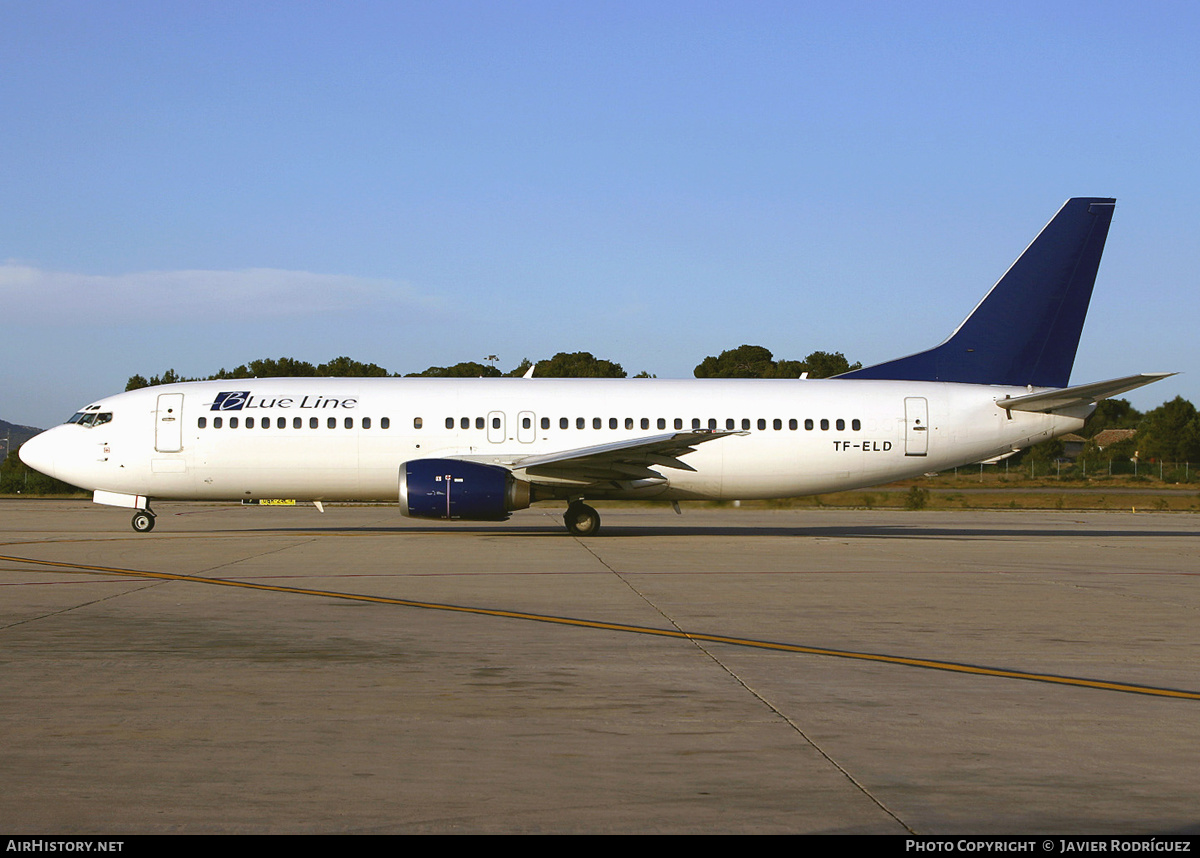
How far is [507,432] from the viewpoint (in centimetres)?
2291

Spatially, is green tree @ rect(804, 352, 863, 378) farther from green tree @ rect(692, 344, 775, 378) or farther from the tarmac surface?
the tarmac surface

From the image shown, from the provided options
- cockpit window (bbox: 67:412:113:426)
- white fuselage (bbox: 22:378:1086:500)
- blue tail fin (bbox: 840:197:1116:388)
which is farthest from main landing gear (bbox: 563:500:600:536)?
cockpit window (bbox: 67:412:113:426)

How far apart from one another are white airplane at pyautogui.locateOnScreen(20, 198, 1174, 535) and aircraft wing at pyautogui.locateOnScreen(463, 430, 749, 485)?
0.19 ft

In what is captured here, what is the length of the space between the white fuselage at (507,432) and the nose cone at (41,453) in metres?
0.04

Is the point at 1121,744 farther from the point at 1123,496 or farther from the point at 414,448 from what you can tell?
the point at 1123,496

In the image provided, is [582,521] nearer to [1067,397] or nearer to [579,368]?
[1067,397]

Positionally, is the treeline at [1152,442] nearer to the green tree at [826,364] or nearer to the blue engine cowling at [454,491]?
the green tree at [826,364]

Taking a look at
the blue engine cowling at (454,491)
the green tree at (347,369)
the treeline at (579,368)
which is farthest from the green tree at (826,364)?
the blue engine cowling at (454,491)

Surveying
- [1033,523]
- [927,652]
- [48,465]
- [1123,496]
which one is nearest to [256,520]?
[48,465]

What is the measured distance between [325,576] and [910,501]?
2940 centimetres

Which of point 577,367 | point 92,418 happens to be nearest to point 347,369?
point 577,367

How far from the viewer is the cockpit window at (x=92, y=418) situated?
A: 75.8ft
